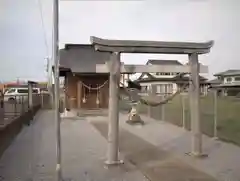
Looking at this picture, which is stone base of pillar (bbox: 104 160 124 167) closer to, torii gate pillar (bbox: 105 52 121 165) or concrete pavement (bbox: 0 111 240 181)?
concrete pavement (bbox: 0 111 240 181)

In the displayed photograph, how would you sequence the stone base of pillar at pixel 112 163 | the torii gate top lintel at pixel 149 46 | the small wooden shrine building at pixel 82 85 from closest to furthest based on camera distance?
the stone base of pillar at pixel 112 163 → the torii gate top lintel at pixel 149 46 → the small wooden shrine building at pixel 82 85

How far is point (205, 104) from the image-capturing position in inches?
479

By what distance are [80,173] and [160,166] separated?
154cm

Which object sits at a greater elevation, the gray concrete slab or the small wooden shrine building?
the small wooden shrine building

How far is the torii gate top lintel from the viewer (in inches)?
300

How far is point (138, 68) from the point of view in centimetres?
820

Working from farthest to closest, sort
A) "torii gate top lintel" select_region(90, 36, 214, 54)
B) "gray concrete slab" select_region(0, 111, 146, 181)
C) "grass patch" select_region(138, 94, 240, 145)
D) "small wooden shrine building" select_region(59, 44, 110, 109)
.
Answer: "small wooden shrine building" select_region(59, 44, 110, 109) → "grass patch" select_region(138, 94, 240, 145) → "torii gate top lintel" select_region(90, 36, 214, 54) → "gray concrete slab" select_region(0, 111, 146, 181)

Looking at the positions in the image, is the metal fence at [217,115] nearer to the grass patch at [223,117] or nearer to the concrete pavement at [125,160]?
the grass patch at [223,117]

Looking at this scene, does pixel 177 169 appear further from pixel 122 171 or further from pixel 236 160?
pixel 236 160

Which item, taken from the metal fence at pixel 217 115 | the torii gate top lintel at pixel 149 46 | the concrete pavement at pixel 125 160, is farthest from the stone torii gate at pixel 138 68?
the metal fence at pixel 217 115

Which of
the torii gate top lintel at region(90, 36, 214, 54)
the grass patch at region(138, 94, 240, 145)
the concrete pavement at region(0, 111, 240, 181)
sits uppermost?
the torii gate top lintel at region(90, 36, 214, 54)

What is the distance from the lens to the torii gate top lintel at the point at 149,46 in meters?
7.62

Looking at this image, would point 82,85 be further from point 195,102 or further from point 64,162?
point 64,162

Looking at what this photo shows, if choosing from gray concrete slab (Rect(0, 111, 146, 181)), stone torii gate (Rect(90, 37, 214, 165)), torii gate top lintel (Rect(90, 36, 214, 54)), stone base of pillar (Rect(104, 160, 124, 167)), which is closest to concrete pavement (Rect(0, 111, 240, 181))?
gray concrete slab (Rect(0, 111, 146, 181))
